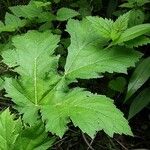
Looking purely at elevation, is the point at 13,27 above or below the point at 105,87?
above

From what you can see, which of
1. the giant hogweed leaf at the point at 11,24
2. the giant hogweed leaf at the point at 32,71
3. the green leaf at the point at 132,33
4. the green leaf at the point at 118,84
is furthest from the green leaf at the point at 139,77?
the giant hogweed leaf at the point at 11,24

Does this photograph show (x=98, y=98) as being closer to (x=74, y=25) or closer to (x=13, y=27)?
(x=74, y=25)

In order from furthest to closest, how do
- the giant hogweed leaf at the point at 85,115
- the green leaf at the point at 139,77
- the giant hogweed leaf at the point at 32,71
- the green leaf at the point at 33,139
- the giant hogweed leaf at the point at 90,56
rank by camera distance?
the green leaf at the point at 139,77, the giant hogweed leaf at the point at 90,56, the giant hogweed leaf at the point at 32,71, the giant hogweed leaf at the point at 85,115, the green leaf at the point at 33,139

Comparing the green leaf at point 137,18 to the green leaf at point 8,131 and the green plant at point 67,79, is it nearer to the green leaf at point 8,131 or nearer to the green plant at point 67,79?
the green plant at point 67,79

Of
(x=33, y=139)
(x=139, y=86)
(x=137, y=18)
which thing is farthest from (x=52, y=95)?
(x=137, y=18)

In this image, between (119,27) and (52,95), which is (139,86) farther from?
(52,95)

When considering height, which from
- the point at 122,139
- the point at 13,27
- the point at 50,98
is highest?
the point at 50,98

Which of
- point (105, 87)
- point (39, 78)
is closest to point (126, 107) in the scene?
point (105, 87)
